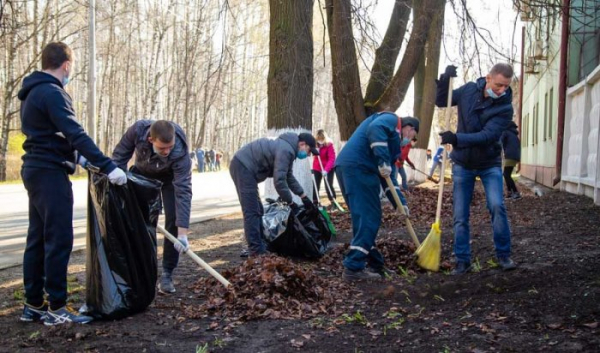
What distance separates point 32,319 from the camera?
4383 mm

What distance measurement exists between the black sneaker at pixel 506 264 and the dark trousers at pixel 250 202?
2.53 m

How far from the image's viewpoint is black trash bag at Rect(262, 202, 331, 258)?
274 inches

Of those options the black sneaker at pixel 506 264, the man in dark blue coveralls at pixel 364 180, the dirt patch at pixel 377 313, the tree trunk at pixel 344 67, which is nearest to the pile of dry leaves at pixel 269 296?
the dirt patch at pixel 377 313

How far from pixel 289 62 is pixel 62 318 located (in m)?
5.68

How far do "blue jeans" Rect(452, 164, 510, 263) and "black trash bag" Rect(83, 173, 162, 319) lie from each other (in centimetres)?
280

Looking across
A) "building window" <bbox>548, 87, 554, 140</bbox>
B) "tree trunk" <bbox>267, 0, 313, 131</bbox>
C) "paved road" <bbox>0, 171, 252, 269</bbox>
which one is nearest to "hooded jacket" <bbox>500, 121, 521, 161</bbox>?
"tree trunk" <bbox>267, 0, 313, 131</bbox>

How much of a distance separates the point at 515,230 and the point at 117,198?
528cm

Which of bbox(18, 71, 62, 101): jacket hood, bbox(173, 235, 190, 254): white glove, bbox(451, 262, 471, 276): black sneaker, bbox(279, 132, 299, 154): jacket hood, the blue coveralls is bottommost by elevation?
bbox(451, 262, 471, 276): black sneaker

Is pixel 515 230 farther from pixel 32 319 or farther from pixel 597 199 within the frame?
pixel 32 319

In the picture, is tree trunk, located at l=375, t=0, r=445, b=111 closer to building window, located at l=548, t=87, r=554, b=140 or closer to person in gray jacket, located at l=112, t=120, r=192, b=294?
person in gray jacket, located at l=112, t=120, r=192, b=294

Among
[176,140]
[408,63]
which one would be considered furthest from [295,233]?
[408,63]

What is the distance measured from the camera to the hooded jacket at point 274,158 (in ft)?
21.7

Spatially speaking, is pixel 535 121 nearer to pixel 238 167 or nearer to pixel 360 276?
pixel 238 167

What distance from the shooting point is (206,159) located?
142 ft
